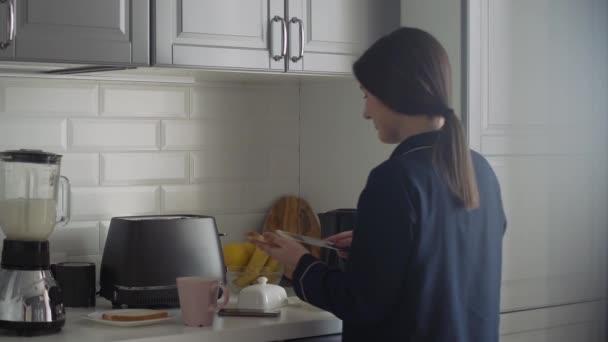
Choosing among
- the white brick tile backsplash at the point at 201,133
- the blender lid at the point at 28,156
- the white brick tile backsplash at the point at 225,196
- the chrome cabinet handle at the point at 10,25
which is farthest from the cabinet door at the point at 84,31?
the white brick tile backsplash at the point at 225,196

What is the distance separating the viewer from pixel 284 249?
90.9 inches

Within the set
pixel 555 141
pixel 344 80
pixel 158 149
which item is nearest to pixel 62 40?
pixel 158 149

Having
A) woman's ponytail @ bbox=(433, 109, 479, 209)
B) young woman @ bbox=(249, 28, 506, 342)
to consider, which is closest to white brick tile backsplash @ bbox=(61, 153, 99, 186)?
young woman @ bbox=(249, 28, 506, 342)

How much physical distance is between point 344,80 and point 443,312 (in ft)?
3.80

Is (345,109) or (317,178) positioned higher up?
(345,109)

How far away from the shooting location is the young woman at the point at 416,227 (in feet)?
6.66

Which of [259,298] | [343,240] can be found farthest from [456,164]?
[259,298]

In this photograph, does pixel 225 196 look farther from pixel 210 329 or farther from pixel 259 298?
pixel 210 329

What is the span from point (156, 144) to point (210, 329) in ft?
2.62

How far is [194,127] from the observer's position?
3.05 m

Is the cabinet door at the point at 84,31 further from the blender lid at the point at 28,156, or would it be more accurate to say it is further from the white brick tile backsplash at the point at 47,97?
the white brick tile backsplash at the point at 47,97

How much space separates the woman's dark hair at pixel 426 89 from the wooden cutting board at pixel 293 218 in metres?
1.09

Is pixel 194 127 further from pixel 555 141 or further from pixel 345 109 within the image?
pixel 555 141

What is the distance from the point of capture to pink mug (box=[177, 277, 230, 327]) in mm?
2363
